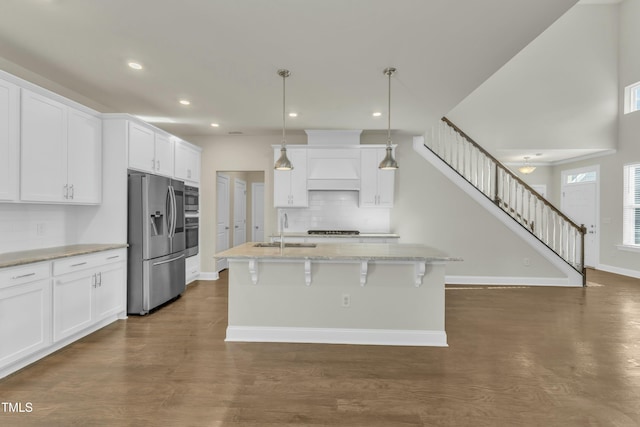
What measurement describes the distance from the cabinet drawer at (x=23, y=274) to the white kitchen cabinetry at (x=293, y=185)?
10.9 feet

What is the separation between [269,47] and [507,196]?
5.28 meters

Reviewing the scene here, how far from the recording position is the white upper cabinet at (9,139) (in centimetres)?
258

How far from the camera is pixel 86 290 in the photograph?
10.4ft

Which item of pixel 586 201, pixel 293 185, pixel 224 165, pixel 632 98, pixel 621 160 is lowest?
pixel 586 201

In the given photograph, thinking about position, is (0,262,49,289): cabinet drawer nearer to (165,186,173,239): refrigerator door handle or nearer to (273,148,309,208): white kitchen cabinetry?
(165,186,173,239): refrigerator door handle

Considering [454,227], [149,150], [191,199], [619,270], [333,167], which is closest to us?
[149,150]

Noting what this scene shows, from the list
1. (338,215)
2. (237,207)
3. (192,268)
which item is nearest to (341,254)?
→ (338,215)

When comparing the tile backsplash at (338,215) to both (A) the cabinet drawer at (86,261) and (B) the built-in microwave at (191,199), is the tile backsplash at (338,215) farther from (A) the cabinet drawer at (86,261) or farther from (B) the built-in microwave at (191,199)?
(A) the cabinet drawer at (86,261)

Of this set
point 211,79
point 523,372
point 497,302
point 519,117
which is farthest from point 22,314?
point 519,117

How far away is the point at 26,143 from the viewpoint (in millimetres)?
2781

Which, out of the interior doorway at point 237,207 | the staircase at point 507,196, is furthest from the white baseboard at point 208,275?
the staircase at point 507,196

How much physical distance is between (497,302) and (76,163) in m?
5.73

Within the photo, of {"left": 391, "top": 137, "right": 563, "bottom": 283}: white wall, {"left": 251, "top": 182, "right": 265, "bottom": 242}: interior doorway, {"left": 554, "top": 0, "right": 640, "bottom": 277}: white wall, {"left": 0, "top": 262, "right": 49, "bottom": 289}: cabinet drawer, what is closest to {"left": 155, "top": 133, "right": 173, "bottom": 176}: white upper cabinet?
{"left": 0, "top": 262, "right": 49, "bottom": 289}: cabinet drawer

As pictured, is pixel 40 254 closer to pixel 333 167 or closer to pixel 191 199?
pixel 191 199
